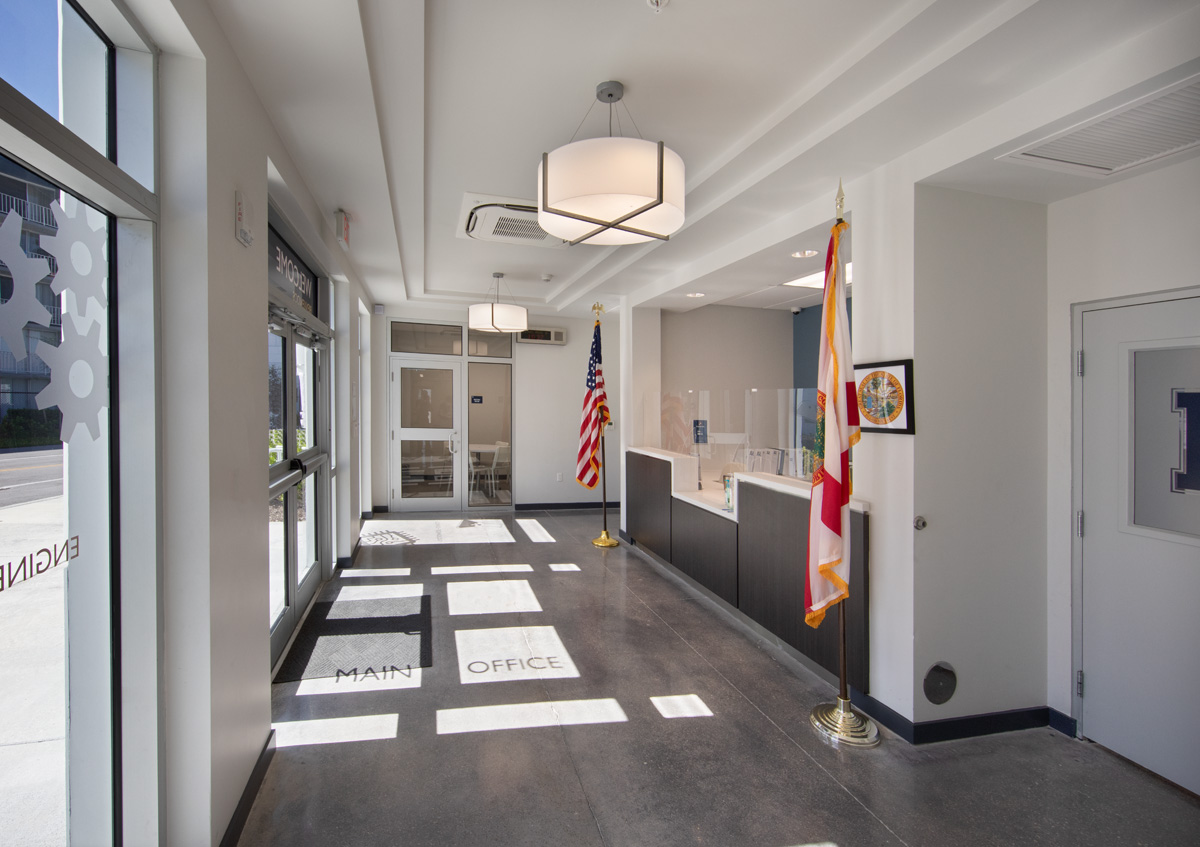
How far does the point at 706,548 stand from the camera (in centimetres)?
454

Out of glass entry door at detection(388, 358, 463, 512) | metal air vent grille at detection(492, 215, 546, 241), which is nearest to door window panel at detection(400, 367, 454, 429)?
glass entry door at detection(388, 358, 463, 512)

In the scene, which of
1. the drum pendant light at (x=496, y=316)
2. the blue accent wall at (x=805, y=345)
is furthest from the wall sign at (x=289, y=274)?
the blue accent wall at (x=805, y=345)

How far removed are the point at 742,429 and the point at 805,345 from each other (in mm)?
2142

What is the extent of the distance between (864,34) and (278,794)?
136 inches

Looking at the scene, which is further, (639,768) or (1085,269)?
(1085,269)

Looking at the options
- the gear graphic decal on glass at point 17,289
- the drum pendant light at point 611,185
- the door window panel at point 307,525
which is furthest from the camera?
the door window panel at point 307,525

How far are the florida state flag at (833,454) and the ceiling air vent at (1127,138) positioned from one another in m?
0.79

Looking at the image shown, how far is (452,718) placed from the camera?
109 inches

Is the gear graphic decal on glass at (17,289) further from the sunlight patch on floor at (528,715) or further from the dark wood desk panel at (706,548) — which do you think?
the dark wood desk panel at (706,548)

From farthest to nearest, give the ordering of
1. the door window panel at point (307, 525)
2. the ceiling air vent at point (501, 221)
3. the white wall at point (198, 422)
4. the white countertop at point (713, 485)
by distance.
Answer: the door window panel at point (307, 525), the ceiling air vent at point (501, 221), the white countertop at point (713, 485), the white wall at point (198, 422)

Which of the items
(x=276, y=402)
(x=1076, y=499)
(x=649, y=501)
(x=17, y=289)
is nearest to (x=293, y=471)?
(x=276, y=402)

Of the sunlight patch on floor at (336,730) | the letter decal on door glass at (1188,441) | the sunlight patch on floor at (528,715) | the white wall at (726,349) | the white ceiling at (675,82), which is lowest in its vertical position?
the sunlight patch on floor at (528,715)

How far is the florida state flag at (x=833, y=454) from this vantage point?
2662 mm

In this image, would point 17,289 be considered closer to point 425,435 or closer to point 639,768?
point 639,768
